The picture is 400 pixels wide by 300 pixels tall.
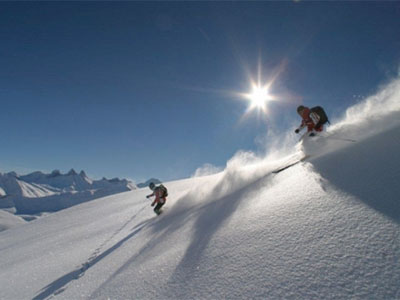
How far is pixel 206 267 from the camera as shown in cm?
270

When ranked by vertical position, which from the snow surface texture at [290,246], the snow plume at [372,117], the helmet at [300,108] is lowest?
the snow surface texture at [290,246]

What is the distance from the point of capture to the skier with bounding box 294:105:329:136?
641 centimetres

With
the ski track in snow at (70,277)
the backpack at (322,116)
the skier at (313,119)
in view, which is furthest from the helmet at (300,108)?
the ski track in snow at (70,277)

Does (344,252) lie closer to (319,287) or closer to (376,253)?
(376,253)

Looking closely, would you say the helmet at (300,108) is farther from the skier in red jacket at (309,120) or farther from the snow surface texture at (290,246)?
the snow surface texture at (290,246)

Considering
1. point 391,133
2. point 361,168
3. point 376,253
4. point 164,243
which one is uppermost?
point 391,133

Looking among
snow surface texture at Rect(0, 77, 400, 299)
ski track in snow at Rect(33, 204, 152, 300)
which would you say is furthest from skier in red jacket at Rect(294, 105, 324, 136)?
ski track in snow at Rect(33, 204, 152, 300)

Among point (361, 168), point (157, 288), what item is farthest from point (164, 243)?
point (361, 168)

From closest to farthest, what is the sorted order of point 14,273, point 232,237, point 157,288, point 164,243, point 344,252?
point 344,252 < point 157,288 < point 232,237 < point 164,243 < point 14,273

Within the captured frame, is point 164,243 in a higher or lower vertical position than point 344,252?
higher

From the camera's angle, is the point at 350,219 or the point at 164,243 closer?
the point at 350,219

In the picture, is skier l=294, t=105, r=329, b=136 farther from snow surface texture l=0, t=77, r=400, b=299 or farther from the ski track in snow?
the ski track in snow

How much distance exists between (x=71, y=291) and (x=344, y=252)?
473 cm

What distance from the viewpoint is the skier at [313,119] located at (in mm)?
6406
